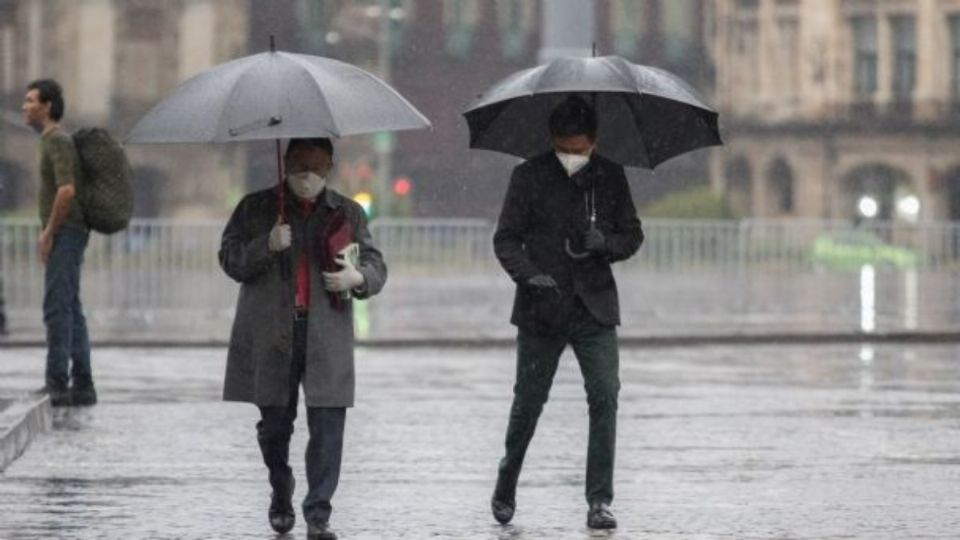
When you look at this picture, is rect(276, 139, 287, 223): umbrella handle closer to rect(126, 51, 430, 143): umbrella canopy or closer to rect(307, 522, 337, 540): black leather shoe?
rect(126, 51, 430, 143): umbrella canopy

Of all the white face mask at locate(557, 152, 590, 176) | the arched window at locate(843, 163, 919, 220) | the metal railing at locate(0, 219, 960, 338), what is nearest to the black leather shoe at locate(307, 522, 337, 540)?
the white face mask at locate(557, 152, 590, 176)

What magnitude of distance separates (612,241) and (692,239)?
28.3m

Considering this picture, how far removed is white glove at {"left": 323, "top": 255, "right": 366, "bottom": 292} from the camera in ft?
34.8

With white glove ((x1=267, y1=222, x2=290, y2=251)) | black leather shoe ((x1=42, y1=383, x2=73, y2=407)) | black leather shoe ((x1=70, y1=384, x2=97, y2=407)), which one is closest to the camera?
white glove ((x1=267, y1=222, x2=290, y2=251))

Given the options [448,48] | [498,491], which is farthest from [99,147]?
[448,48]

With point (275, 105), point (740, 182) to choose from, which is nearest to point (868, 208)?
point (740, 182)

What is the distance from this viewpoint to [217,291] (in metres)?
34.5

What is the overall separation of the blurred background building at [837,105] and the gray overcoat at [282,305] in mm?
75475

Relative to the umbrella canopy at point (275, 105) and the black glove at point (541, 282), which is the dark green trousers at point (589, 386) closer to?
the black glove at point (541, 282)

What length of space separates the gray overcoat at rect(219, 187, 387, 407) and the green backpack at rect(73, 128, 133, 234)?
5.74 metres

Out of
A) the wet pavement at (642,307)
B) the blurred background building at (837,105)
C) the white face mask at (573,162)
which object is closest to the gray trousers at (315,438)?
the white face mask at (573,162)

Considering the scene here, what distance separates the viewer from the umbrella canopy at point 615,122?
11453 mm

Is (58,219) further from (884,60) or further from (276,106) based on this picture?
(884,60)

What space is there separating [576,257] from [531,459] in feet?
10.8
